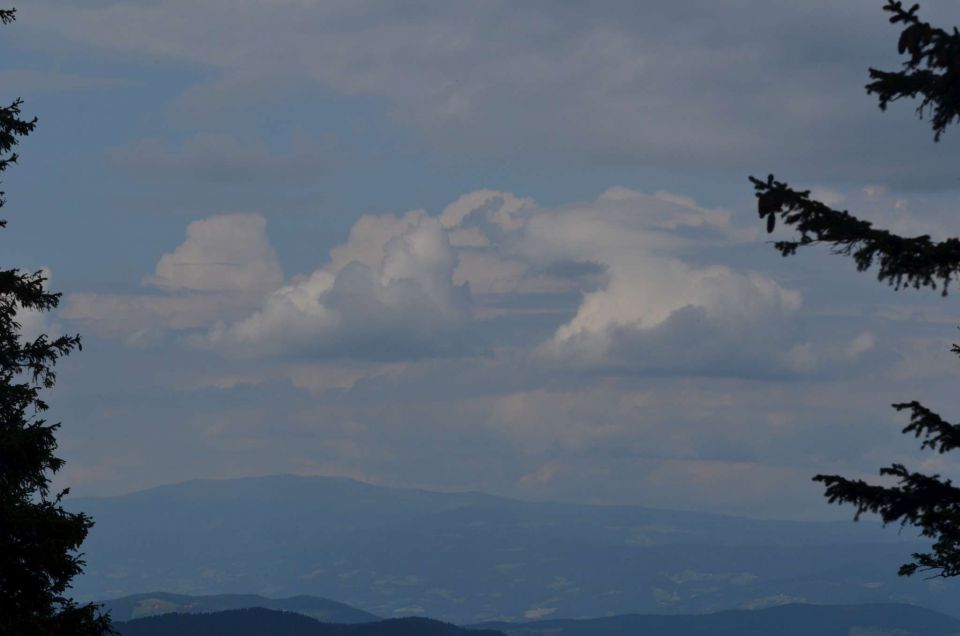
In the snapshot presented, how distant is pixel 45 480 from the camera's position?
90.4ft

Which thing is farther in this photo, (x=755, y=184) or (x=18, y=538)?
(x=18, y=538)

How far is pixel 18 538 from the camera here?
86.5 ft

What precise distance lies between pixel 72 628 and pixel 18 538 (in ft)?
7.29

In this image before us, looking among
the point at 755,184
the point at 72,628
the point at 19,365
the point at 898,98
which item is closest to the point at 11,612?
the point at 72,628

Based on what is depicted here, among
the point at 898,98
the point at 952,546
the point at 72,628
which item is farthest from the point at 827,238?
the point at 72,628

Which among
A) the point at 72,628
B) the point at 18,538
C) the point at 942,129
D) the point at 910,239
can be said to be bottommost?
the point at 72,628

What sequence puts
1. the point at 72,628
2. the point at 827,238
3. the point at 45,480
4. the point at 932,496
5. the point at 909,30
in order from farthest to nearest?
the point at 45,480
the point at 72,628
the point at 932,496
the point at 827,238
the point at 909,30

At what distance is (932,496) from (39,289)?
772 inches

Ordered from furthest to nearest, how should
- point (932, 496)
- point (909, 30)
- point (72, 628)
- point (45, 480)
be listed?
point (45, 480) < point (72, 628) < point (932, 496) < point (909, 30)

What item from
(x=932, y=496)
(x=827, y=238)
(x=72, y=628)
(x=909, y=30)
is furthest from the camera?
(x=72, y=628)

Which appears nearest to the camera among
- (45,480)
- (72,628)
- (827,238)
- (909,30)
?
(909,30)

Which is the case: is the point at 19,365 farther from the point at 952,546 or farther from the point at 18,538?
the point at 952,546

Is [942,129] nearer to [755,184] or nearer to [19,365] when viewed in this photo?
[755,184]

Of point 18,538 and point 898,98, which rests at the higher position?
point 898,98
